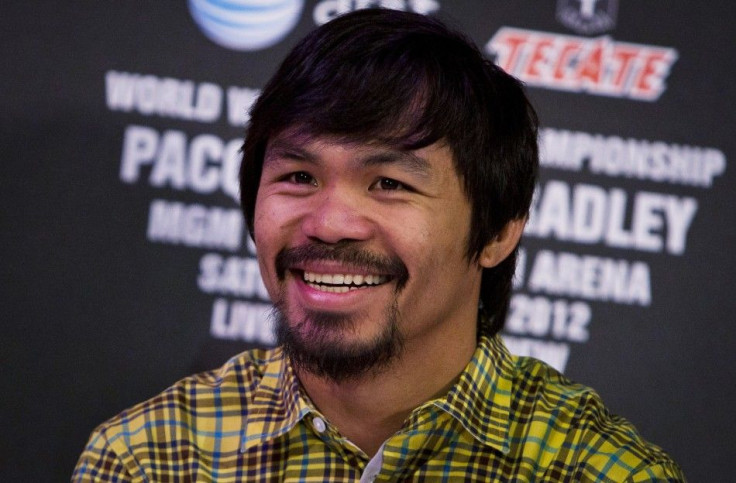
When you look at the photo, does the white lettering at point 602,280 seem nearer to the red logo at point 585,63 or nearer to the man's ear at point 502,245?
the red logo at point 585,63

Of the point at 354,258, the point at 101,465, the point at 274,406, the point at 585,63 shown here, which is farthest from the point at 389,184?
the point at 585,63

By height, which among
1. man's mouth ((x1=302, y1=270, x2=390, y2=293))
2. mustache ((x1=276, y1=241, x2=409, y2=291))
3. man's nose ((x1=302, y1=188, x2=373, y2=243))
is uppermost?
man's nose ((x1=302, y1=188, x2=373, y2=243))

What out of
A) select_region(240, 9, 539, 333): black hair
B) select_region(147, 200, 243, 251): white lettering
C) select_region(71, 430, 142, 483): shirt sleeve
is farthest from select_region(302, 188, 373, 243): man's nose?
select_region(147, 200, 243, 251): white lettering

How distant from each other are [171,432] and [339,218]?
0.60 m

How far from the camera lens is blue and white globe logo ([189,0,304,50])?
2738 mm

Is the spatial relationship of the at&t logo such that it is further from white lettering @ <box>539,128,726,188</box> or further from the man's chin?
the man's chin

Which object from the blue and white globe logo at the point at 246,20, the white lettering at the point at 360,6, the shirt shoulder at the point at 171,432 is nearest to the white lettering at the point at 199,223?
the blue and white globe logo at the point at 246,20

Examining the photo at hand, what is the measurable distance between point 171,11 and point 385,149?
1.25m

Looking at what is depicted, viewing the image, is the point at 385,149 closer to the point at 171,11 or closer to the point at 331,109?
the point at 331,109

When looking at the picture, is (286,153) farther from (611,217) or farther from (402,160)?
(611,217)

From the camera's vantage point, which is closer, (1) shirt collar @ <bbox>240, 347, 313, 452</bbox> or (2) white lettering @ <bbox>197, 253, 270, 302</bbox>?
(1) shirt collar @ <bbox>240, 347, 313, 452</bbox>

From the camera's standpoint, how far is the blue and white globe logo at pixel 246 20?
8.98 feet

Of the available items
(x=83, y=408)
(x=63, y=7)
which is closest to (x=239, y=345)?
(x=83, y=408)

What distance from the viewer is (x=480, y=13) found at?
2719 mm
